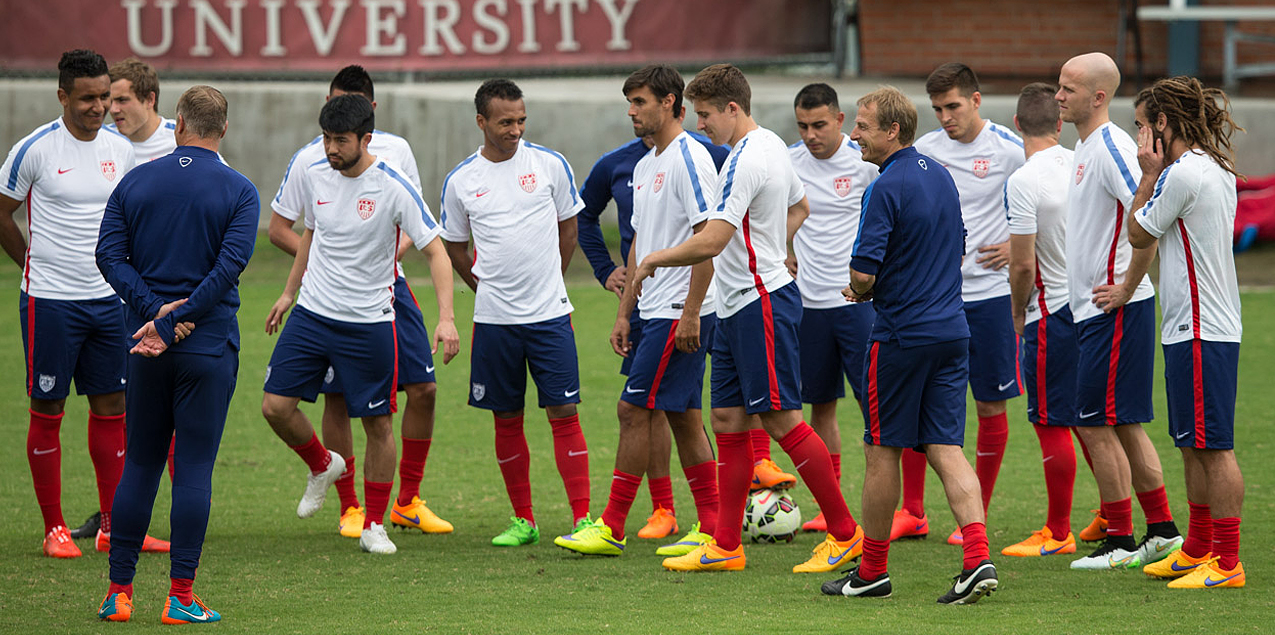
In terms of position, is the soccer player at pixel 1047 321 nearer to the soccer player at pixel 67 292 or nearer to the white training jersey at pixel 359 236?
the white training jersey at pixel 359 236

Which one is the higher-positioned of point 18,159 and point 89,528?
point 18,159

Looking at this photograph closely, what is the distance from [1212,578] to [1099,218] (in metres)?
1.60

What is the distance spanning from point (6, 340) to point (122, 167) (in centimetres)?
649

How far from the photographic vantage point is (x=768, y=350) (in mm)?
6090

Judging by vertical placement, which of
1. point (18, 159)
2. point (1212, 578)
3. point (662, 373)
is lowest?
point (1212, 578)

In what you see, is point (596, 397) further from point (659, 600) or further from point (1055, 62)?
point (1055, 62)

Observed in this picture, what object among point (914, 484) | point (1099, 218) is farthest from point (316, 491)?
point (1099, 218)

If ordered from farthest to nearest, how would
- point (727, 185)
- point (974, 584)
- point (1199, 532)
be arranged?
1. point (727, 185)
2. point (1199, 532)
3. point (974, 584)

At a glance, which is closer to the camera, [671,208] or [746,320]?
[746,320]

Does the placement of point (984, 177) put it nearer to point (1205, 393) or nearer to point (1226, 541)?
point (1205, 393)

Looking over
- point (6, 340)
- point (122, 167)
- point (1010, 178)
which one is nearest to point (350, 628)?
point (122, 167)

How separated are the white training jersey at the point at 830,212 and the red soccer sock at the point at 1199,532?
7.32 ft

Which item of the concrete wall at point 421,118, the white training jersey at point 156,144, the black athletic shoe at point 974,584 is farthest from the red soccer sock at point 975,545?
the concrete wall at point 421,118

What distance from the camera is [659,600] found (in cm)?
568
